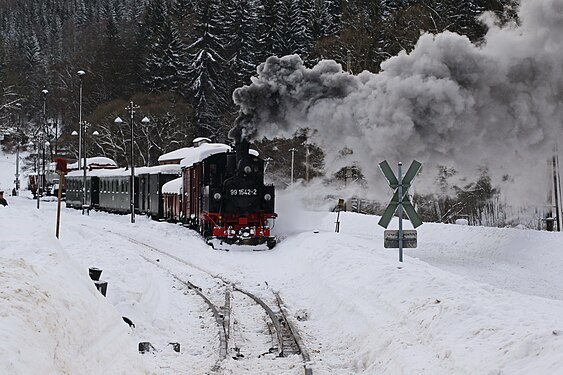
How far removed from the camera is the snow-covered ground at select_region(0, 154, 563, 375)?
6160mm

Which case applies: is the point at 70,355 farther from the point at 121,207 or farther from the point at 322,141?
the point at 121,207

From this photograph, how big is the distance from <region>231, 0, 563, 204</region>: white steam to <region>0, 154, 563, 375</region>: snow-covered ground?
9.16ft

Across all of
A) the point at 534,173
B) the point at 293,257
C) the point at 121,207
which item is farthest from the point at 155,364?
the point at 121,207

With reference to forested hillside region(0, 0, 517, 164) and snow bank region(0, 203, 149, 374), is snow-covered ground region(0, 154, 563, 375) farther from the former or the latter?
forested hillside region(0, 0, 517, 164)

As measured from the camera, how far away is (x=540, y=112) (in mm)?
17531

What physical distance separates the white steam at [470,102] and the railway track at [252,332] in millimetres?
6616

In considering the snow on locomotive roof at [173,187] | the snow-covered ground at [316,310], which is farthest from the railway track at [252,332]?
the snow on locomotive roof at [173,187]

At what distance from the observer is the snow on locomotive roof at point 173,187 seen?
1169 inches

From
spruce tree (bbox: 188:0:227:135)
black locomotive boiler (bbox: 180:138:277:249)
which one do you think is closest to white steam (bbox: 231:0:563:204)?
black locomotive boiler (bbox: 180:138:277:249)

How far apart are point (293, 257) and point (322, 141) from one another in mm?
4448

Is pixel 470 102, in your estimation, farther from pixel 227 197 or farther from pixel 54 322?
pixel 54 322

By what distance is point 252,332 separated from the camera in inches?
420

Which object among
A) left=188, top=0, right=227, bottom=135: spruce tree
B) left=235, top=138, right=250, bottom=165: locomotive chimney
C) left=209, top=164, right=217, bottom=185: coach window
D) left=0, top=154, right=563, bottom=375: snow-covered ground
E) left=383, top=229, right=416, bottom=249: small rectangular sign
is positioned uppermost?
left=188, top=0, right=227, bottom=135: spruce tree

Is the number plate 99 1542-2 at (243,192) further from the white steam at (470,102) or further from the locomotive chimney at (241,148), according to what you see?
the white steam at (470,102)
